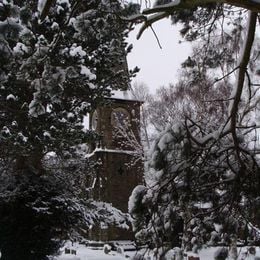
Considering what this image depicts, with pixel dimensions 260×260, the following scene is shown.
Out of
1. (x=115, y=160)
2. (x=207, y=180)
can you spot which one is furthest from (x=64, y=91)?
(x=115, y=160)

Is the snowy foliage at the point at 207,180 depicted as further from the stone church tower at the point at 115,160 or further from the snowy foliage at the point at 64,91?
the stone church tower at the point at 115,160

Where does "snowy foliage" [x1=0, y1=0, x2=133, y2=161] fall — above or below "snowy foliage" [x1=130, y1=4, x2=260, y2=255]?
above

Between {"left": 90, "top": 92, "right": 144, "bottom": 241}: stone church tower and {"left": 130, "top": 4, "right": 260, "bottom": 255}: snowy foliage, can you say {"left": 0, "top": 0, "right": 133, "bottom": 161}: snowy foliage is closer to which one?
{"left": 130, "top": 4, "right": 260, "bottom": 255}: snowy foliage

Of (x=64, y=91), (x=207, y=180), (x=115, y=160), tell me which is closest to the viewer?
(x=207, y=180)

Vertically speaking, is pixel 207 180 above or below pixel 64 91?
below

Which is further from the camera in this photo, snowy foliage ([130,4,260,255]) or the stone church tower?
the stone church tower

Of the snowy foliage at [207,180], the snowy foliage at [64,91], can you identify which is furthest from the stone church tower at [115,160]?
the snowy foliage at [207,180]

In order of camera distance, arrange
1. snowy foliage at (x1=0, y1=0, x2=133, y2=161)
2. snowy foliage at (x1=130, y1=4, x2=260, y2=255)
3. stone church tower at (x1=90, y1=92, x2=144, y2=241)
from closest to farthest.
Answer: snowy foliage at (x1=130, y1=4, x2=260, y2=255)
snowy foliage at (x1=0, y1=0, x2=133, y2=161)
stone church tower at (x1=90, y1=92, x2=144, y2=241)

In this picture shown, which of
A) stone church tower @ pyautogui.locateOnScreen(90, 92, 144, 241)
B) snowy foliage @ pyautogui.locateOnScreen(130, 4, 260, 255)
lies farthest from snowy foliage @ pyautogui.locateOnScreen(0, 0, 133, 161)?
stone church tower @ pyautogui.locateOnScreen(90, 92, 144, 241)

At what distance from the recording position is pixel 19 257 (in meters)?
12.1

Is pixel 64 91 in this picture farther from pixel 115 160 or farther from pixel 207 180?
pixel 115 160

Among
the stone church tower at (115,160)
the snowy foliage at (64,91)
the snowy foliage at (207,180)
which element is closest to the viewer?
the snowy foliage at (207,180)

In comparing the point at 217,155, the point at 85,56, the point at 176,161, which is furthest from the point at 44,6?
the point at 85,56

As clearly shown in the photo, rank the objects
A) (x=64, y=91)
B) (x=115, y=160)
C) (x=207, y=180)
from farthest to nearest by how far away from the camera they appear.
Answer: (x=115, y=160) → (x=64, y=91) → (x=207, y=180)
